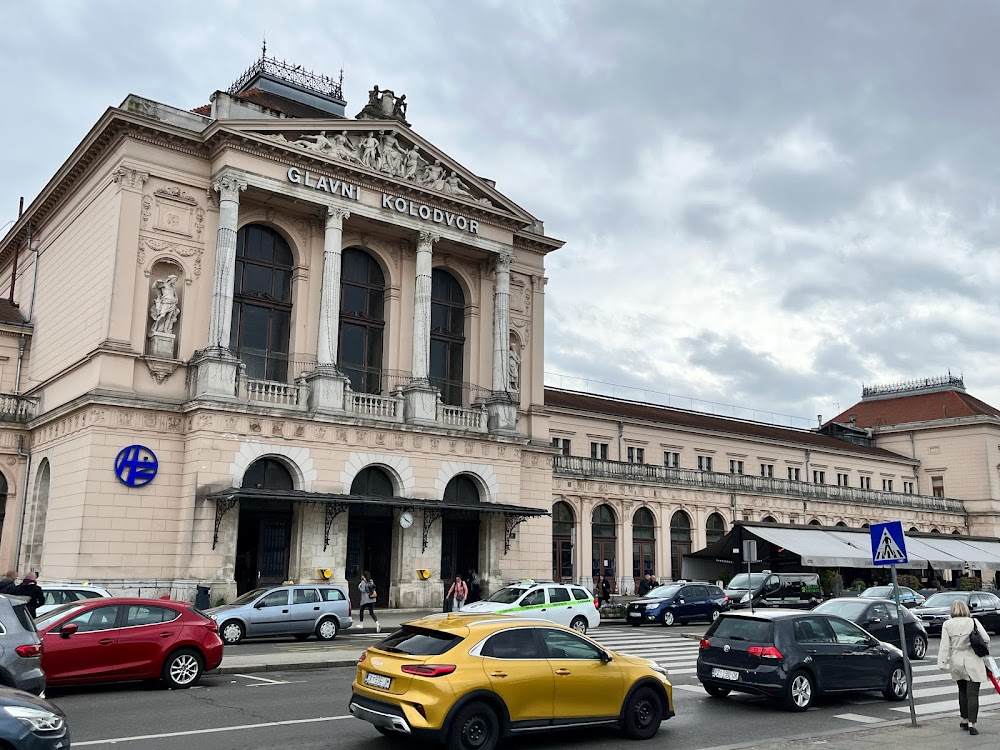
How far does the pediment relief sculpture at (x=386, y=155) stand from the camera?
36469mm

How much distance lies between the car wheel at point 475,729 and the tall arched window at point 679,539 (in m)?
46.8

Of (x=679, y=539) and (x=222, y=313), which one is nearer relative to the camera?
(x=222, y=313)

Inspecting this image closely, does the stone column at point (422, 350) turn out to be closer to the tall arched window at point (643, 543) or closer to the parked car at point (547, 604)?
the parked car at point (547, 604)

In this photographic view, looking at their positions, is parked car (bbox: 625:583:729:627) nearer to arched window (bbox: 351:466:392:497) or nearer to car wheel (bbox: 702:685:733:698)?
arched window (bbox: 351:466:392:497)

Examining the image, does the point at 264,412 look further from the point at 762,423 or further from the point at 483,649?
the point at 762,423

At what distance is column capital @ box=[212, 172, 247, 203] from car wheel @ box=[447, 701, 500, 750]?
27005 millimetres

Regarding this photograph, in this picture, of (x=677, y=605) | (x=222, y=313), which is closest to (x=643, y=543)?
(x=677, y=605)

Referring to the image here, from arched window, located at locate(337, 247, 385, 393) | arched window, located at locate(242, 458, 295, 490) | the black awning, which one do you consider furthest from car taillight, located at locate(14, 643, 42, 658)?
arched window, located at locate(337, 247, 385, 393)

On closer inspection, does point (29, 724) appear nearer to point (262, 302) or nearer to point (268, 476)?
Answer: point (268, 476)

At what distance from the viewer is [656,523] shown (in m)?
55.4

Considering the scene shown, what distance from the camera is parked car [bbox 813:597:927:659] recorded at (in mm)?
22094

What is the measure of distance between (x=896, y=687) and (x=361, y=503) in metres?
20.2

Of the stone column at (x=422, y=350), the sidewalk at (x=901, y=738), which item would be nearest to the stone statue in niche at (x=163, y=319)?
the stone column at (x=422, y=350)

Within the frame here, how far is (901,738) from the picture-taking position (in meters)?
12.3
